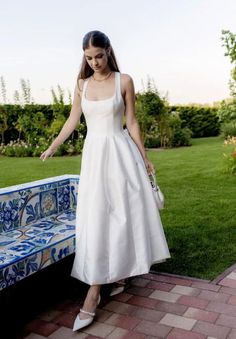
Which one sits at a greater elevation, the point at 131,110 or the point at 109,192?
the point at 131,110

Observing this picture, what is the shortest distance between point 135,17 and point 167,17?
1.38 m

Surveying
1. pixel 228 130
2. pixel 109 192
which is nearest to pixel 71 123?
pixel 109 192

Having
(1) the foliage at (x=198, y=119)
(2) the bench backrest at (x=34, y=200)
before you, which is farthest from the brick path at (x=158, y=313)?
(1) the foliage at (x=198, y=119)

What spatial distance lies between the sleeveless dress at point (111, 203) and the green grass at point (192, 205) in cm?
90

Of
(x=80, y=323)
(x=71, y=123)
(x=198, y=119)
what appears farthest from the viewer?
(x=198, y=119)

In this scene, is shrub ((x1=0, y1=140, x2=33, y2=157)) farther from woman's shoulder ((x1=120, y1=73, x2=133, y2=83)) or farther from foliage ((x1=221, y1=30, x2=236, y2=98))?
woman's shoulder ((x1=120, y1=73, x2=133, y2=83))

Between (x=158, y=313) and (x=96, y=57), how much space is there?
5.49 ft

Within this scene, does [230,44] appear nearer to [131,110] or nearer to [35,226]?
[131,110]

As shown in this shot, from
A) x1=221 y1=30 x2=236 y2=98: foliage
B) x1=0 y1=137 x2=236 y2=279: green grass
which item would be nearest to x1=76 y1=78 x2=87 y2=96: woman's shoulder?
x1=0 y1=137 x2=236 y2=279: green grass

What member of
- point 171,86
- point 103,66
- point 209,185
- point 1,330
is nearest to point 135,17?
point 209,185

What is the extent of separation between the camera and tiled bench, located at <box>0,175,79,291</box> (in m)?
2.59

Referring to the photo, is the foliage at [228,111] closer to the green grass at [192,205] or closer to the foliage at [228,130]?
the green grass at [192,205]

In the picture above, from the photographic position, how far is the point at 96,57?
2.65 meters

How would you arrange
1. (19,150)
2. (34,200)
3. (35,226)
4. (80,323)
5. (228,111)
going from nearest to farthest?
(80,323) → (35,226) → (34,200) → (228,111) → (19,150)
